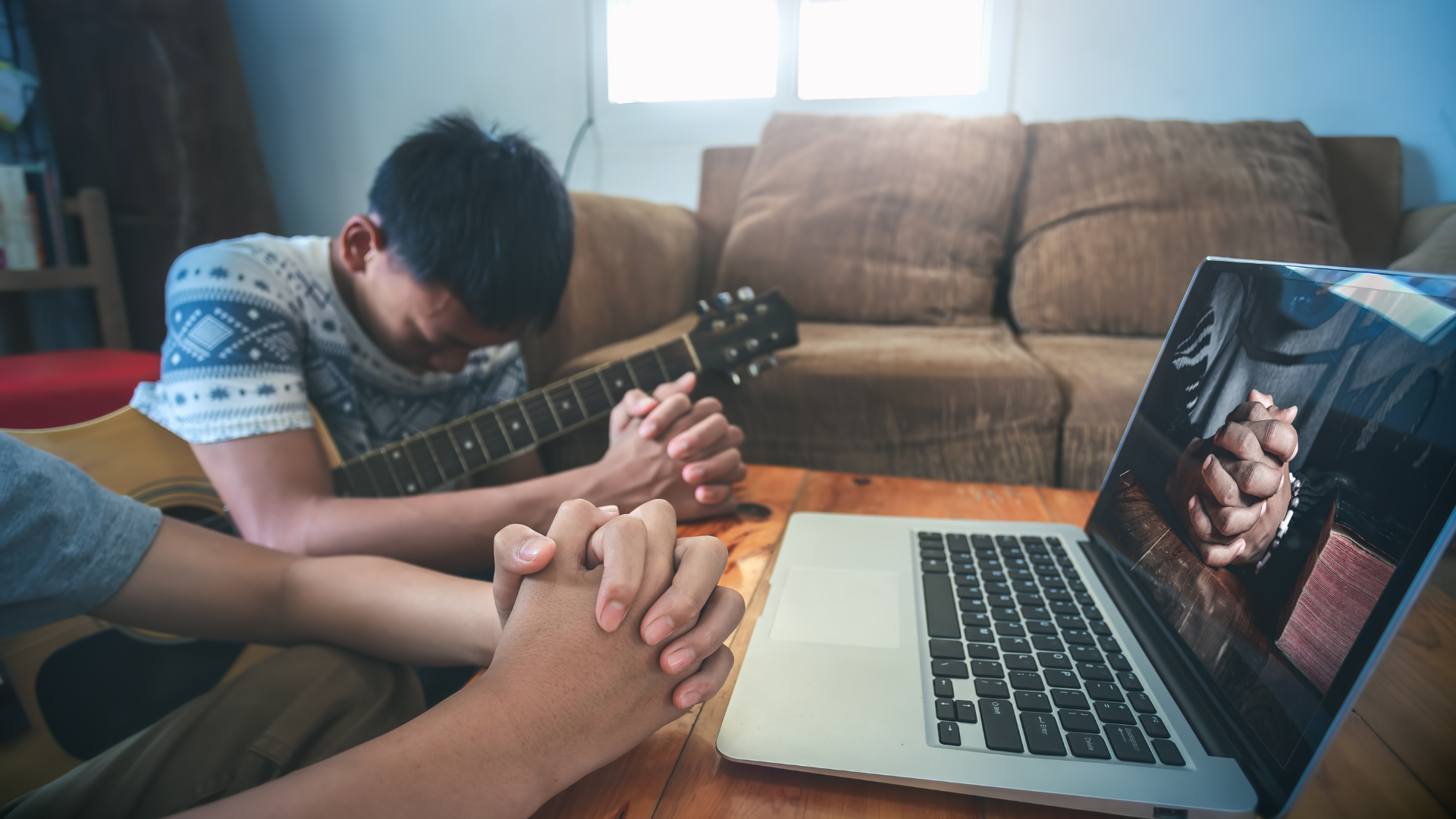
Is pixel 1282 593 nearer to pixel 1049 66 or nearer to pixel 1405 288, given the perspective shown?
pixel 1405 288

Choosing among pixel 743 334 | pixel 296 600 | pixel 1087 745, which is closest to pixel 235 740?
pixel 296 600

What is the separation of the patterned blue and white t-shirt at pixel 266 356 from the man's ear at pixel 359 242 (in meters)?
0.04

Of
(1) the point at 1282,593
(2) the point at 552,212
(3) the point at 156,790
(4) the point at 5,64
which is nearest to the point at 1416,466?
(1) the point at 1282,593

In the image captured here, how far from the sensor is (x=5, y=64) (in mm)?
1856

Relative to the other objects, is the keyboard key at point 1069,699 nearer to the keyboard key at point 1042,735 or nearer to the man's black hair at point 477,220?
the keyboard key at point 1042,735

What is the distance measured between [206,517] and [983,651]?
81cm

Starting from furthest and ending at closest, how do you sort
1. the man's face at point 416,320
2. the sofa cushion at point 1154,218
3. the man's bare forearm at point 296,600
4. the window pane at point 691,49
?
1. the window pane at point 691,49
2. the sofa cushion at point 1154,218
3. the man's face at point 416,320
4. the man's bare forearm at point 296,600

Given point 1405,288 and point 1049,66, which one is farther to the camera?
point 1049,66

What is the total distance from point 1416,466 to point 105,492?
2.46ft

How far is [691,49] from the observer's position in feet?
6.40

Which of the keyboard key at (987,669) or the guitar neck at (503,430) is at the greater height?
the keyboard key at (987,669)

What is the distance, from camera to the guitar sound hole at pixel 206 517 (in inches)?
28.4

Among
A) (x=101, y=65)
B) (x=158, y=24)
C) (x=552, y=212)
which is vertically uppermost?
(x=158, y=24)

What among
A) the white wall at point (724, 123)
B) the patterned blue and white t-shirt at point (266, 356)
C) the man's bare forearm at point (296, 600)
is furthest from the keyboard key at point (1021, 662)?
the white wall at point (724, 123)
